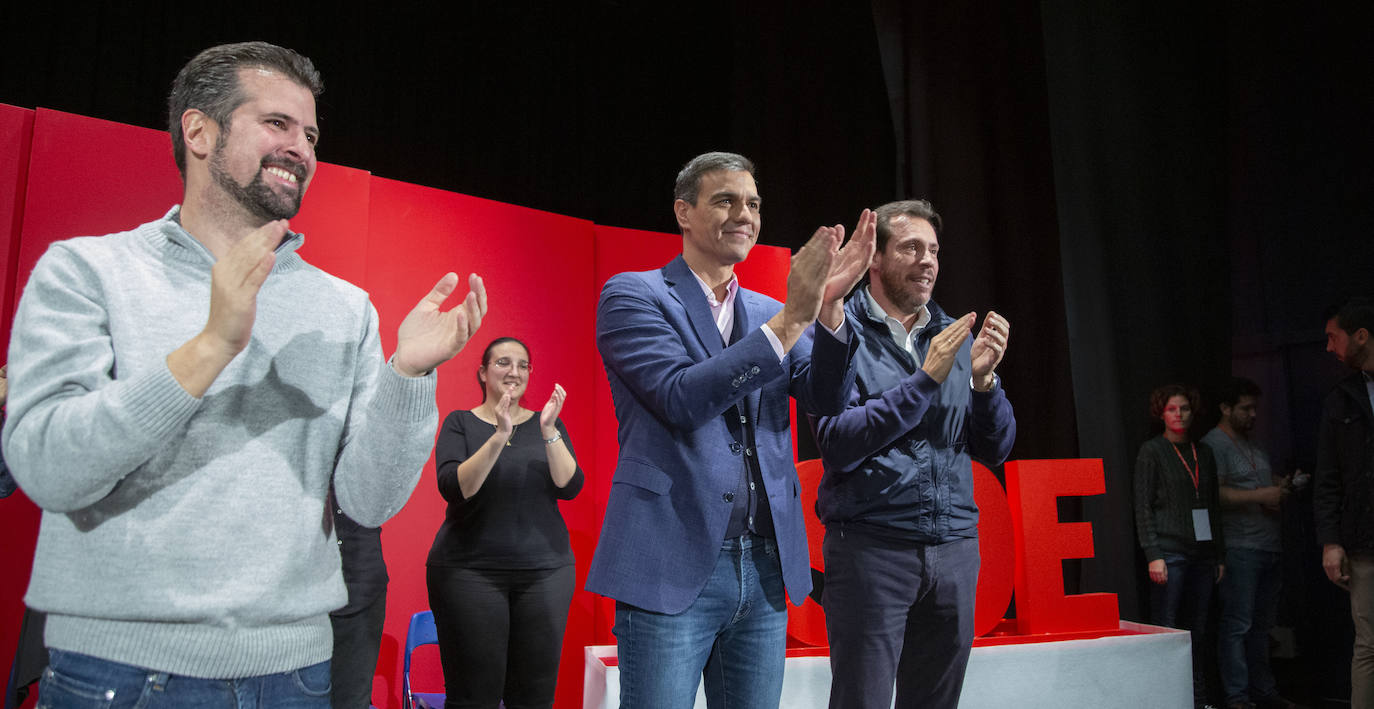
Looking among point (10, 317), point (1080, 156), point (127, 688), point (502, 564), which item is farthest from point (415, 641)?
point (1080, 156)

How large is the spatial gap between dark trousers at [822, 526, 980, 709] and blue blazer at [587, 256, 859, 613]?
20.8 inches

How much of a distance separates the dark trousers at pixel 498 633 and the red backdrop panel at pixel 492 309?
3.34 ft

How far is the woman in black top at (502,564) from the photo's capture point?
3.05 metres

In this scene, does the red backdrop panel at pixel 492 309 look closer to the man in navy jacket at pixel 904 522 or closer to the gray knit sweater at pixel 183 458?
the man in navy jacket at pixel 904 522

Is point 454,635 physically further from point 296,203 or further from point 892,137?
point 892,137

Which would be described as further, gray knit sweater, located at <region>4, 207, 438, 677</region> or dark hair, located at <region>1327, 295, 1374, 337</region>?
dark hair, located at <region>1327, 295, 1374, 337</region>

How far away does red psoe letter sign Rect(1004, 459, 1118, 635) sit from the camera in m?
3.96

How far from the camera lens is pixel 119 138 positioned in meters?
3.33

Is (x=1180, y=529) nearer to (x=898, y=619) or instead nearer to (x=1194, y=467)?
(x=1194, y=467)

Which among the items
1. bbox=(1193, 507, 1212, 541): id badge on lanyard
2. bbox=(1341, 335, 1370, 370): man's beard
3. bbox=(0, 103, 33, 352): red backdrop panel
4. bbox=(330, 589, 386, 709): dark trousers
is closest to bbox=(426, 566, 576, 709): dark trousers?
bbox=(330, 589, 386, 709): dark trousers

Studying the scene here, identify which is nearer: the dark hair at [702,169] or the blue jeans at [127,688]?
the blue jeans at [127,688]

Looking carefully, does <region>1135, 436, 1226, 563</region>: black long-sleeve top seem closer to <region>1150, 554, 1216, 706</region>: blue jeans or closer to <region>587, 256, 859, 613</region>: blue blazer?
<region>1150, 554, 1216, 706</region>: blue jeans

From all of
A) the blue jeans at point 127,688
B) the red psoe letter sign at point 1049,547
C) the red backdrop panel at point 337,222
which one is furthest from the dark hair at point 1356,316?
the blue jeans at point 127,688

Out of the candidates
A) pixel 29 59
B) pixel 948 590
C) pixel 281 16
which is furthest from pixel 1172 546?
pixel 29 59
